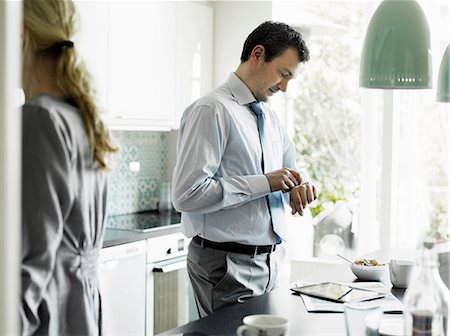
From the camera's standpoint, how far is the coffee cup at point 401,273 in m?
2.18

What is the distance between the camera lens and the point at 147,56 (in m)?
3.93

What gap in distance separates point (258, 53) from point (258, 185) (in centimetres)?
54

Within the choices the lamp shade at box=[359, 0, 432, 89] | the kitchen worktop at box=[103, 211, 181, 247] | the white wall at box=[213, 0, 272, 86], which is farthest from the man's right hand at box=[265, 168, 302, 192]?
the white wall at box=[213, 0, 272, 86]

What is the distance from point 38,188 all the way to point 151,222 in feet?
8.52

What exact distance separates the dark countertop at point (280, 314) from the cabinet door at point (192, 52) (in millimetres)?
2279

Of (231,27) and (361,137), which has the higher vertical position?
(231,27)

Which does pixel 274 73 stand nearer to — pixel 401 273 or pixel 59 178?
pixel 401 273

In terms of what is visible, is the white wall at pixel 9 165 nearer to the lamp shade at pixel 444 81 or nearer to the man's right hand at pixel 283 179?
the man's right hand at pixel 283 179

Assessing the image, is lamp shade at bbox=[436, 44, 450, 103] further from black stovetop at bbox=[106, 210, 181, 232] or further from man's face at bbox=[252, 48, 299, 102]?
black stovetop at bbox=[106, 210, 181, 232]

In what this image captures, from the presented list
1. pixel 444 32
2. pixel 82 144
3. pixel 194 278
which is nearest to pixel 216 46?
pixel 444 32

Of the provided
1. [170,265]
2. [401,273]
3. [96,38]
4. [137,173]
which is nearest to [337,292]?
[401,273]

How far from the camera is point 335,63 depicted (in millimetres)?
4508

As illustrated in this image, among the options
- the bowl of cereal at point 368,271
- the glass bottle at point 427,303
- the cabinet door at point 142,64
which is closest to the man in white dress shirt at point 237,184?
the bowl of cereal at point 368,271

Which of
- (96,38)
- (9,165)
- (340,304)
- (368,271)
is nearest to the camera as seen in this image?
(9,165)
